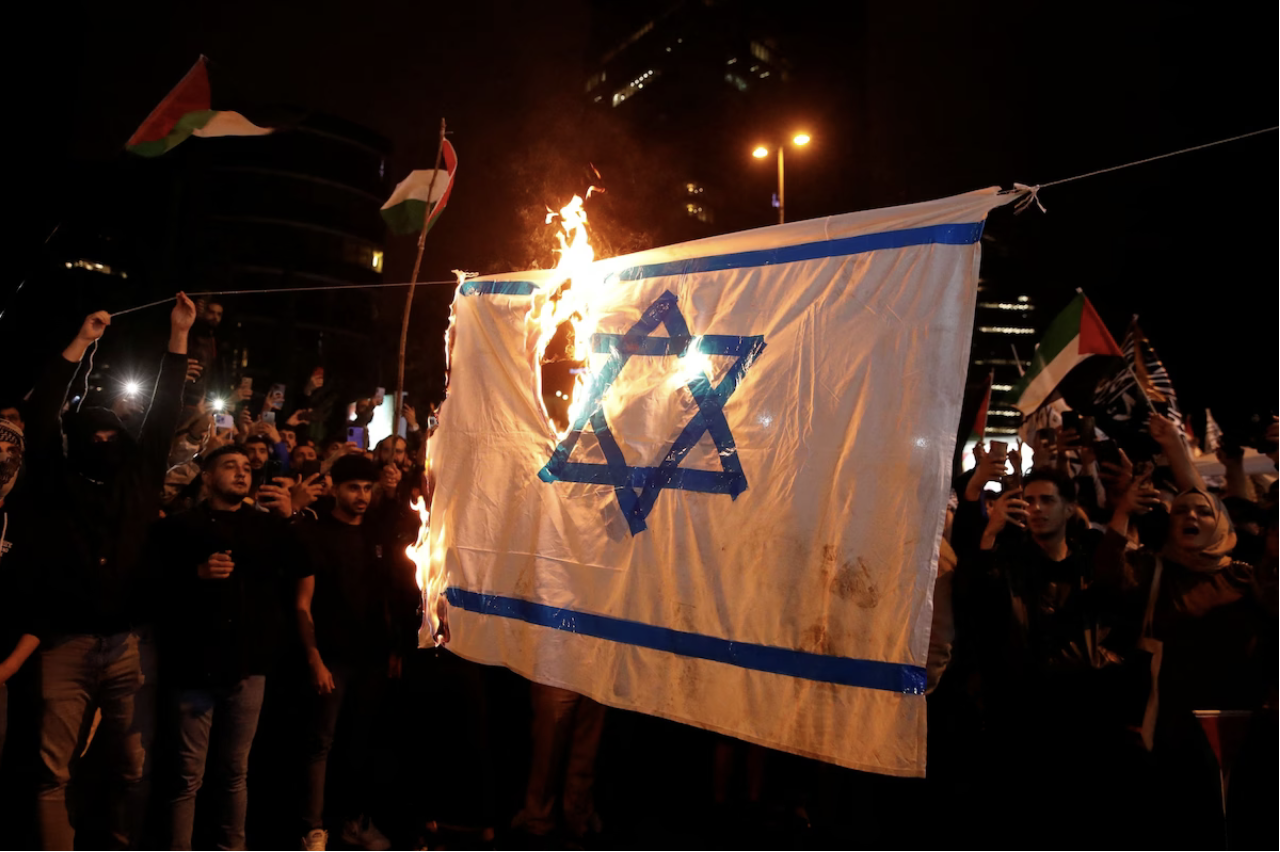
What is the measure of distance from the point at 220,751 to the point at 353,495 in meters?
1.55

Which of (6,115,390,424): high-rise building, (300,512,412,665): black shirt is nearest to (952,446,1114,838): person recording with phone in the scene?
(300,512,412,665): black shirt

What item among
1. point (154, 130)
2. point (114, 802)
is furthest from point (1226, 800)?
point (154, 130)

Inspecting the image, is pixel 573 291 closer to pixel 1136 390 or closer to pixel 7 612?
pixel 7 612

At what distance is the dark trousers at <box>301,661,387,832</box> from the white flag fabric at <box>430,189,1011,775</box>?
3.97 ft

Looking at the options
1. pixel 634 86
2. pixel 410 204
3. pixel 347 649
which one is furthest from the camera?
pixel 634 86

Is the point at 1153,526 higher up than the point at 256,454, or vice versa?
the point at 256,454

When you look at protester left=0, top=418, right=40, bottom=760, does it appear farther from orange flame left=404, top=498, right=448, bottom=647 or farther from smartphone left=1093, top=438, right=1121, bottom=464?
smartphone left=1093, top=438, right=1121, bottom=464

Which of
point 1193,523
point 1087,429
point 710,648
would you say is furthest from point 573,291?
point 1087,429

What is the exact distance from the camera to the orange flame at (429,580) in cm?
422

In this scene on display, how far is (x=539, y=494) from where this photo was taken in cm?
397

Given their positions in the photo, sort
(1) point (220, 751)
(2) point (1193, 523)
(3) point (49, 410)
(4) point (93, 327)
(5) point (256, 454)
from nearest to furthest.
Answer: (2) point (1193, 523) < (3) point (49, 410) < (1) point (220, 751) < (4) point (93, 327) < (5) point (256, 454)

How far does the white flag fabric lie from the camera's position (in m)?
2.95

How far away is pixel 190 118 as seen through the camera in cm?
573

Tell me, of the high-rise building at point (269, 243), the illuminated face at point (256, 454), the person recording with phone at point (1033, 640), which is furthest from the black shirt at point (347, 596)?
the high-rise building at point (269, 243)
